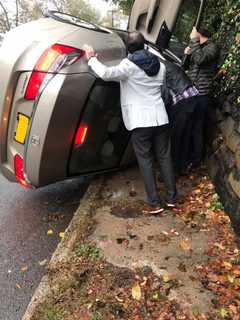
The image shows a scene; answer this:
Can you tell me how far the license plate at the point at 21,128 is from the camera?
3770mm

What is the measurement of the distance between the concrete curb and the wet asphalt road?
0.70 feet

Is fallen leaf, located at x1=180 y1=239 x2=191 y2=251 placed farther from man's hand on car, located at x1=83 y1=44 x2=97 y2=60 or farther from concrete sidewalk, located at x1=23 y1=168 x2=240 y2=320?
man's hand on car, located at x1=83 y1=44 x2=97 y2=60

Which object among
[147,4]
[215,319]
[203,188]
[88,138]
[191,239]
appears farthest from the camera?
[147,4]

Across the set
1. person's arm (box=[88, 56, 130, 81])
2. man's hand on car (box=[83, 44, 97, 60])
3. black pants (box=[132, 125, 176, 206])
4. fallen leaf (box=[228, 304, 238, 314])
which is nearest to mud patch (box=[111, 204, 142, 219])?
black pants (box=[132, 125, 176, 206])

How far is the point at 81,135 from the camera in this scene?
12.9ft

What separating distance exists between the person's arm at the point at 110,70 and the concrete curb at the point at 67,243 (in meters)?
1.34

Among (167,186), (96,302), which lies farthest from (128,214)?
(96,302)

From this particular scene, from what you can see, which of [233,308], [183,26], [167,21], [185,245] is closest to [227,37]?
[183,26]

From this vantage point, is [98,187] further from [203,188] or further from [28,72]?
[28,72]

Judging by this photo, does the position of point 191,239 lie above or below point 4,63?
below

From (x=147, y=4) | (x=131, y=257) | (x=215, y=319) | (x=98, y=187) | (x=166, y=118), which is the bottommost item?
(x=98, y=187)

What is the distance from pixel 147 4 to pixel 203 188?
2269 millimetres

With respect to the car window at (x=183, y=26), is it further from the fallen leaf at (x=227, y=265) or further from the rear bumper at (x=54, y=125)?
the fallen leaf at (x=227, y=265)

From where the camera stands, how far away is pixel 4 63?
12.4 feet
